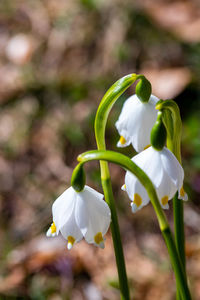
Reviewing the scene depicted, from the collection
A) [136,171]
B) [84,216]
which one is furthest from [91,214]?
[136,171]

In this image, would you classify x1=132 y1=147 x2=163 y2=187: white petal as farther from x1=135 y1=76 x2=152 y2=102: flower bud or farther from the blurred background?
the blurred background

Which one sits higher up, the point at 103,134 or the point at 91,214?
the point at 103,134

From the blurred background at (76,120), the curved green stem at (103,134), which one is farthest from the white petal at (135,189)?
the blurred background at (76,120)

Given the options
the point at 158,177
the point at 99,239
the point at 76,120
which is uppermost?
the point at 158,177

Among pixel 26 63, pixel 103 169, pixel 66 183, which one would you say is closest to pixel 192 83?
pixel 66 183

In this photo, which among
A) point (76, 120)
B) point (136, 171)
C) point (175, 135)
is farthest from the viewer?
point (76, 120)

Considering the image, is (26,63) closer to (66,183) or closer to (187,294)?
(66,183)

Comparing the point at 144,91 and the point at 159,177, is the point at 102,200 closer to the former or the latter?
the point at 159,177

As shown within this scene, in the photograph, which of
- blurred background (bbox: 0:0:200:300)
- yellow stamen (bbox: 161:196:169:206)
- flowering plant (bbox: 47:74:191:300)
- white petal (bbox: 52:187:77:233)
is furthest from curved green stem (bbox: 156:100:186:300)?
blurred background (bbox: 0:0:200:300)
